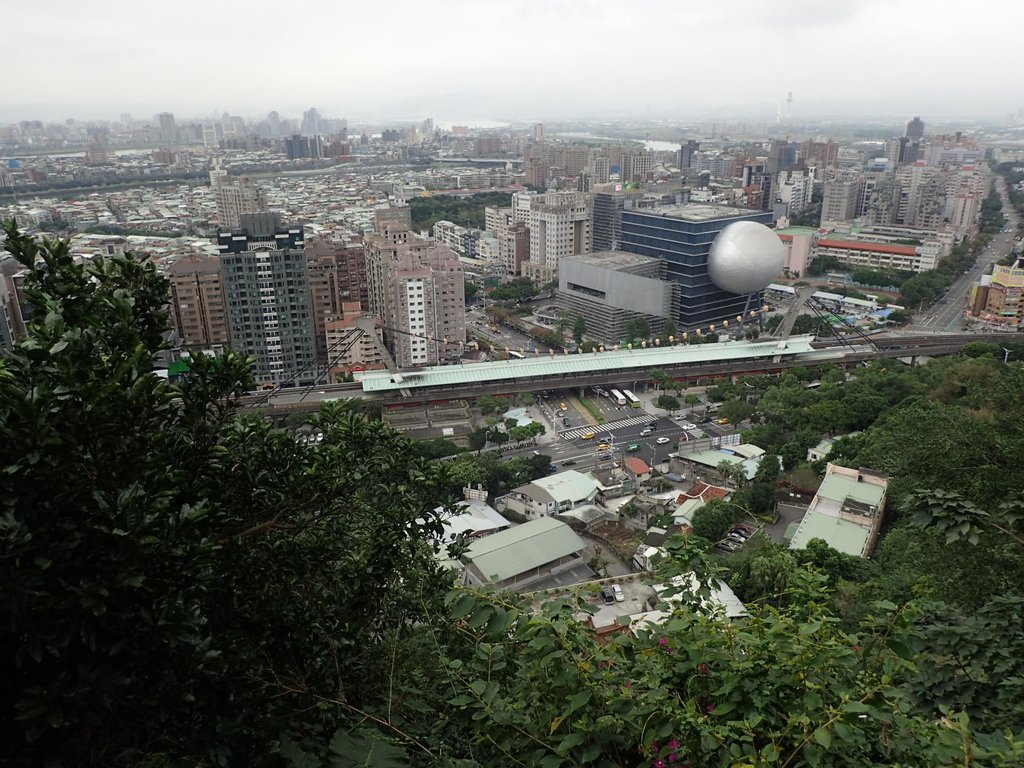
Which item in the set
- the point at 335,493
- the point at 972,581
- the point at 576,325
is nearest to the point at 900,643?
the point at 335,493

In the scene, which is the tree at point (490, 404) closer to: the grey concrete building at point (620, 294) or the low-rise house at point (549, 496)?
the low-rise house at point (549, 496)

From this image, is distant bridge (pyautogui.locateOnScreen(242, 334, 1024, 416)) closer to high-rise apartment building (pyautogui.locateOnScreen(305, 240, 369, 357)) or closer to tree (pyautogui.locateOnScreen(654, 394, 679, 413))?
tree (pyautogui.locateOnScreen(654, 394, 679, 413))

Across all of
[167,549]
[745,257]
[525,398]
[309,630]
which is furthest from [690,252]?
[167,549]

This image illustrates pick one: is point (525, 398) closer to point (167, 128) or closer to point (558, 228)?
point (558, 228)

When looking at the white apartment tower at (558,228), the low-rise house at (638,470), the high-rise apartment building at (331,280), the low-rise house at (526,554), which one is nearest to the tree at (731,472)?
the low-rise house at (638,470)

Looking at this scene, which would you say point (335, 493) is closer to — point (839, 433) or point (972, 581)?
point (972, 581)

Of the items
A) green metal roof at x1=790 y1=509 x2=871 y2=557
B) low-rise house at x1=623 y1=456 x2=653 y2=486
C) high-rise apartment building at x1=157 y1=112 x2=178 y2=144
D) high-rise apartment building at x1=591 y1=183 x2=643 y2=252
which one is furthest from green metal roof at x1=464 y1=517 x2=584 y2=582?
high-rise apartment building at x1=157 y1=112 x2=178 y2=144
